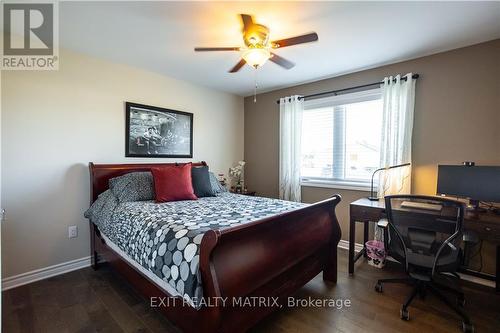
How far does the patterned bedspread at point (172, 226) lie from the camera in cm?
153

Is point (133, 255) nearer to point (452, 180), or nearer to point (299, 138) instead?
point (299, 138)

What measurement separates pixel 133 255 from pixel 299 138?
273cm

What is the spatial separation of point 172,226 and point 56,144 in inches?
72.2

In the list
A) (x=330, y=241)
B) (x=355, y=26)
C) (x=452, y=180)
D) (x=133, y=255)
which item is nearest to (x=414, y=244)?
(x=330, y=241)

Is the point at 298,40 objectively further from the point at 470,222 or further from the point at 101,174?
the point at 101,174

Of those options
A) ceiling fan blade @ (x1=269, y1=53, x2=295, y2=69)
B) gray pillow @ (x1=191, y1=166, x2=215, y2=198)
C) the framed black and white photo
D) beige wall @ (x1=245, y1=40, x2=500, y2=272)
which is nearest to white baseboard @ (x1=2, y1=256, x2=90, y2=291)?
the framed black and white photo

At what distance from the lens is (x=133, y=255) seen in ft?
6.64

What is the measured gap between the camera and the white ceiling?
2.00 m

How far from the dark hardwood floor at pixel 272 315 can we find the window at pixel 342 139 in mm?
1468

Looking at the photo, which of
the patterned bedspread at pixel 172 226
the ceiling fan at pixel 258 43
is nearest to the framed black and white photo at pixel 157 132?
the patterned bedspread at pixel 172 226

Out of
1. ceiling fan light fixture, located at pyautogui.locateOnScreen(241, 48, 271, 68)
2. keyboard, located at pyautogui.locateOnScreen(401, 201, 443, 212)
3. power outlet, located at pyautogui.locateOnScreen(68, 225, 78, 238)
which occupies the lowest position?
power outlet, located at pyautogui.locateOnScreen(68, 225, 78, 238)

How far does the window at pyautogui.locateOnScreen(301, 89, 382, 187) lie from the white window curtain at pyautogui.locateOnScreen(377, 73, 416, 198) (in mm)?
165

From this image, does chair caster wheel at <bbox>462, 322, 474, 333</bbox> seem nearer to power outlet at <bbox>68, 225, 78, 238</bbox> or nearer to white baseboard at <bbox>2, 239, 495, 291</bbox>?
white baseboard at <bbox>2, 239, 495, 291</bbox>

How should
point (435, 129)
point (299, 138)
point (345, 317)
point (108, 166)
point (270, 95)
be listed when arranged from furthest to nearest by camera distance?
point (270, 95) → point (299, 138) → point (108, 166) → point (435, 129) → point (345, 317)
